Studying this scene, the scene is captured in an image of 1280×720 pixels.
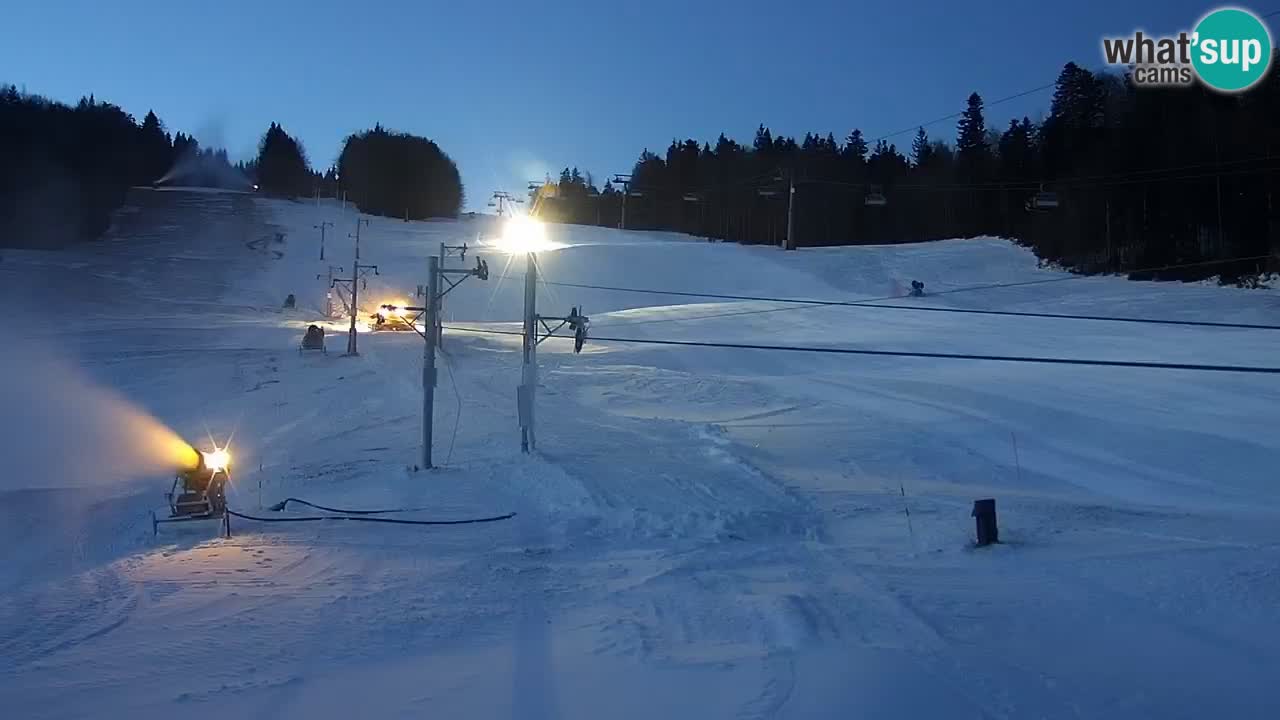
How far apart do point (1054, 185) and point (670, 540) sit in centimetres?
4661

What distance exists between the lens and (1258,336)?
28719 millimetres

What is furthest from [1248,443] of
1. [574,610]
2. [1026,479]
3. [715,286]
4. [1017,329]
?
[715,286]

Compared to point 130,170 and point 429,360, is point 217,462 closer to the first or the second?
point 429,360

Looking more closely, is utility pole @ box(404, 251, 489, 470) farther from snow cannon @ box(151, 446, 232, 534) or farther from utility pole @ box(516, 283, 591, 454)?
snow cannon @ box(151, 446, 232, 534)

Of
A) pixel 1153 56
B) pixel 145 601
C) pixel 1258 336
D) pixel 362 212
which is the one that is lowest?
pixel 145 601

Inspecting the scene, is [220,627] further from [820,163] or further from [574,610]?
[820,163]

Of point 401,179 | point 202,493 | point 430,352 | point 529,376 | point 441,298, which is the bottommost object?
point 202,493

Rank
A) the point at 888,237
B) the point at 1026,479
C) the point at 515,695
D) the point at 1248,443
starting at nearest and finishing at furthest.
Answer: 1. the point at 515,695
2. the point at 1026,479
3. the point at 1248,443
4. the point at 888,237

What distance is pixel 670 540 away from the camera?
1052cm

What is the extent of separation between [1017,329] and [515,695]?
107 feet

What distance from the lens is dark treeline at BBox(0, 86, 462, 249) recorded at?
2717 inches

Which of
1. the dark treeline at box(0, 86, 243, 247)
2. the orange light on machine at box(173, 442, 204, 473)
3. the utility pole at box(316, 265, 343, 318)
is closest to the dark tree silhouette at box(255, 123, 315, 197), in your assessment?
the dark treeline at box(0, 86, 243, 247)

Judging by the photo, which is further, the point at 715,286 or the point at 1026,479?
the point at 715,286

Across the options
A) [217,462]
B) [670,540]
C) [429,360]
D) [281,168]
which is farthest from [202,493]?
[281,168]
